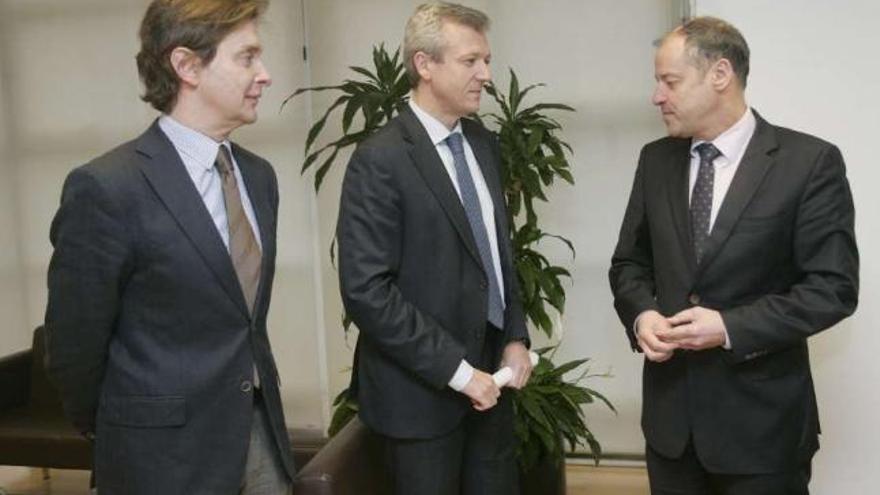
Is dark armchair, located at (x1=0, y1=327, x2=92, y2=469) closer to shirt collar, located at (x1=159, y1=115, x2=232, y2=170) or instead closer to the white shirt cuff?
the white shirt cuff

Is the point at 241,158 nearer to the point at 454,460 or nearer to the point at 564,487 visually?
the point at 454,460

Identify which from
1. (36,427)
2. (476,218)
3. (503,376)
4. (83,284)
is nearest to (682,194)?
(476,218)

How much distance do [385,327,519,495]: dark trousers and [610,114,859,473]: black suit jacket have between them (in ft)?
1.29

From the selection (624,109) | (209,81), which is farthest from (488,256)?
(624,109)

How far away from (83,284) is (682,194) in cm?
140

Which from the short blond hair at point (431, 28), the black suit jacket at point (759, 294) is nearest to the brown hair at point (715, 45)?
the black suit jacket at point (759, 294)

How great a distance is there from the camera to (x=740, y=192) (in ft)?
6.58

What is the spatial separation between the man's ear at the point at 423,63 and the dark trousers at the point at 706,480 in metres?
1.11

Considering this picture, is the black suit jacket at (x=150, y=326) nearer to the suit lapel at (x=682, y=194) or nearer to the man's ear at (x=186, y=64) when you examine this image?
the man's ear at (x=186, y=64)

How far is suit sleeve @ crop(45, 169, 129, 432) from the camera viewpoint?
1.55 metres

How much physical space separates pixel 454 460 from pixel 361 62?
2.34 metres

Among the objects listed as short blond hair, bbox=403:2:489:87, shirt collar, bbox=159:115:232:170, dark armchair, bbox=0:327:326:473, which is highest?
short blond hair, bbox=403:2:489:87

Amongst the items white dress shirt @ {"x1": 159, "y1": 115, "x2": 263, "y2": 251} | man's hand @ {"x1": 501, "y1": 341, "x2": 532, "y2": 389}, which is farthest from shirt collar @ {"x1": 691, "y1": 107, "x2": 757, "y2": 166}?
white dress shirt @ {"x1": 159, "y1": 115, "x2": 263, "y2": 251}

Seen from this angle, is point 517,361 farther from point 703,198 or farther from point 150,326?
point 150,326
